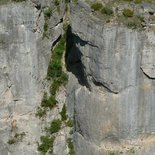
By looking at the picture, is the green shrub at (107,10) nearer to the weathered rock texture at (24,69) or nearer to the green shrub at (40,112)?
the weathered rock texture at (24,69)

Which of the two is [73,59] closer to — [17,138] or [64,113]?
[64,113]

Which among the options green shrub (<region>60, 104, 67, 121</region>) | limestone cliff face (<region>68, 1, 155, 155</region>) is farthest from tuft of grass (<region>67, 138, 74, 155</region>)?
green shrub (<region>60, 104, 67, 121</region>)

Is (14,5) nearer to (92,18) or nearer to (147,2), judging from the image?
(92,18)

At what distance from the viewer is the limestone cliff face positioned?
24312 millimetres

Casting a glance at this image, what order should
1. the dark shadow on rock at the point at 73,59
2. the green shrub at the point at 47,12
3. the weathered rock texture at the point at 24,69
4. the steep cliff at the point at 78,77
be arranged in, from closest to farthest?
1. the steep cliff at the point at 78,77
2. the weathered rock texture at the point at 24,69
3. the green shrub at the point at 47,12
4. the dark shadow on rock at the point at 73,59

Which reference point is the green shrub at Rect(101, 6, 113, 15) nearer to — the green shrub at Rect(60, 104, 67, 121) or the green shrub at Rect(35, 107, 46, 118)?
the green shrub at Rect(60, 104, 67, 121)

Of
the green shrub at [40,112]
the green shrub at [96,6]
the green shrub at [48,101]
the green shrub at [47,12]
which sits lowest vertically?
the green shrub at [40,112]

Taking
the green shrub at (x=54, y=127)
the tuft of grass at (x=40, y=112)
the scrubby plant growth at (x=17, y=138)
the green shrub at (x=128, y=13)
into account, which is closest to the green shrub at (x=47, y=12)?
the green shrub at (x=128, y=13)

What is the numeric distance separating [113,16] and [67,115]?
6.78m

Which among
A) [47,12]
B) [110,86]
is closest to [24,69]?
[47,12]

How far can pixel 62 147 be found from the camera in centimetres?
2842

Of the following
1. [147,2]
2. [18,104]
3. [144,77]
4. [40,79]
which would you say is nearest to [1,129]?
[18,104]

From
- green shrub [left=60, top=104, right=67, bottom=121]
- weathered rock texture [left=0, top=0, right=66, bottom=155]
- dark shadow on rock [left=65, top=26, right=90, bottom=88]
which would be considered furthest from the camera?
green shrub [left=60, top=104, right=67, bottom=121]

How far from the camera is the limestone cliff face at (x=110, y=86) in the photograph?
24.3 metres
